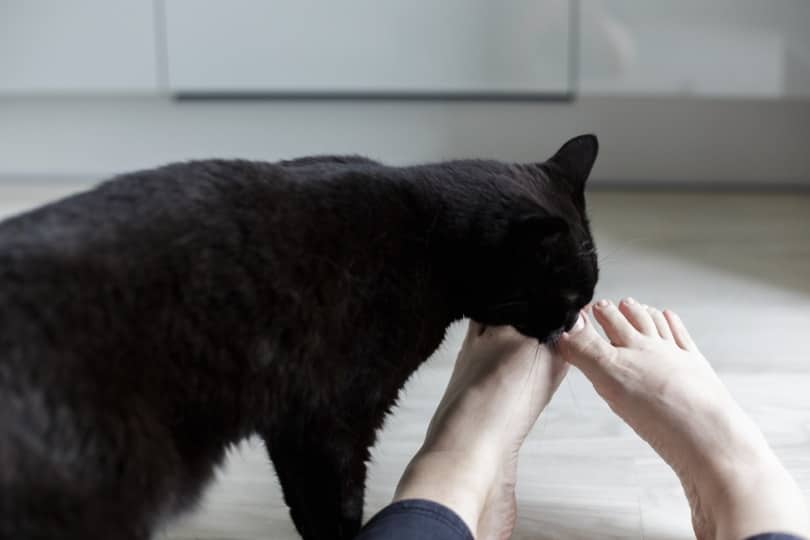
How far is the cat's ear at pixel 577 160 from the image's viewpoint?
98cm

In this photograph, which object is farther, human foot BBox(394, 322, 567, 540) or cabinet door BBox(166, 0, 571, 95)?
cabinet door BBox(166, 0, 571, 95)

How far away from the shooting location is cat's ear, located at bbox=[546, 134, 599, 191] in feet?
3.23

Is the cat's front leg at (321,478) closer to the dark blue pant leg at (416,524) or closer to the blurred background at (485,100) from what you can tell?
the dark blue pant leg at (416,524)

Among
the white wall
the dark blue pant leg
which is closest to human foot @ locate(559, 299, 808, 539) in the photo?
the dark blue pant leg

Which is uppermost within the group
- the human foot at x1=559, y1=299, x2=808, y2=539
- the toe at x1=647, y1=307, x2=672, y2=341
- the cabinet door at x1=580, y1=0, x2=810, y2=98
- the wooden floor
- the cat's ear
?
the cabinet door at x1=580, y1=0, x2=810, y2=98

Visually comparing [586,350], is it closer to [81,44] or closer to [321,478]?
[321,478]

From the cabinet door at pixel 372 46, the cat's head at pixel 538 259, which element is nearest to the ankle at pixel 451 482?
the cat's head at pixel 538 259

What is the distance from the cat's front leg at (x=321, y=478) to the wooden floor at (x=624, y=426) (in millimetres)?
66

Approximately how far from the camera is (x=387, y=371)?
83cm

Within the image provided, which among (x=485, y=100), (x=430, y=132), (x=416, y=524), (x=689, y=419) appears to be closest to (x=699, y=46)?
(x=485, y=100)

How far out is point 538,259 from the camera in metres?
0.85

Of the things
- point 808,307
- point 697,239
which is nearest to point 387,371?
point 808,307

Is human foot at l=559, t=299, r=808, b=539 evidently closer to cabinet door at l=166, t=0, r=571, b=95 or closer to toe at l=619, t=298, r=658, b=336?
toe at l=619, t=298, r=658, b=336

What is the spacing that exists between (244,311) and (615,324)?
0.49m
